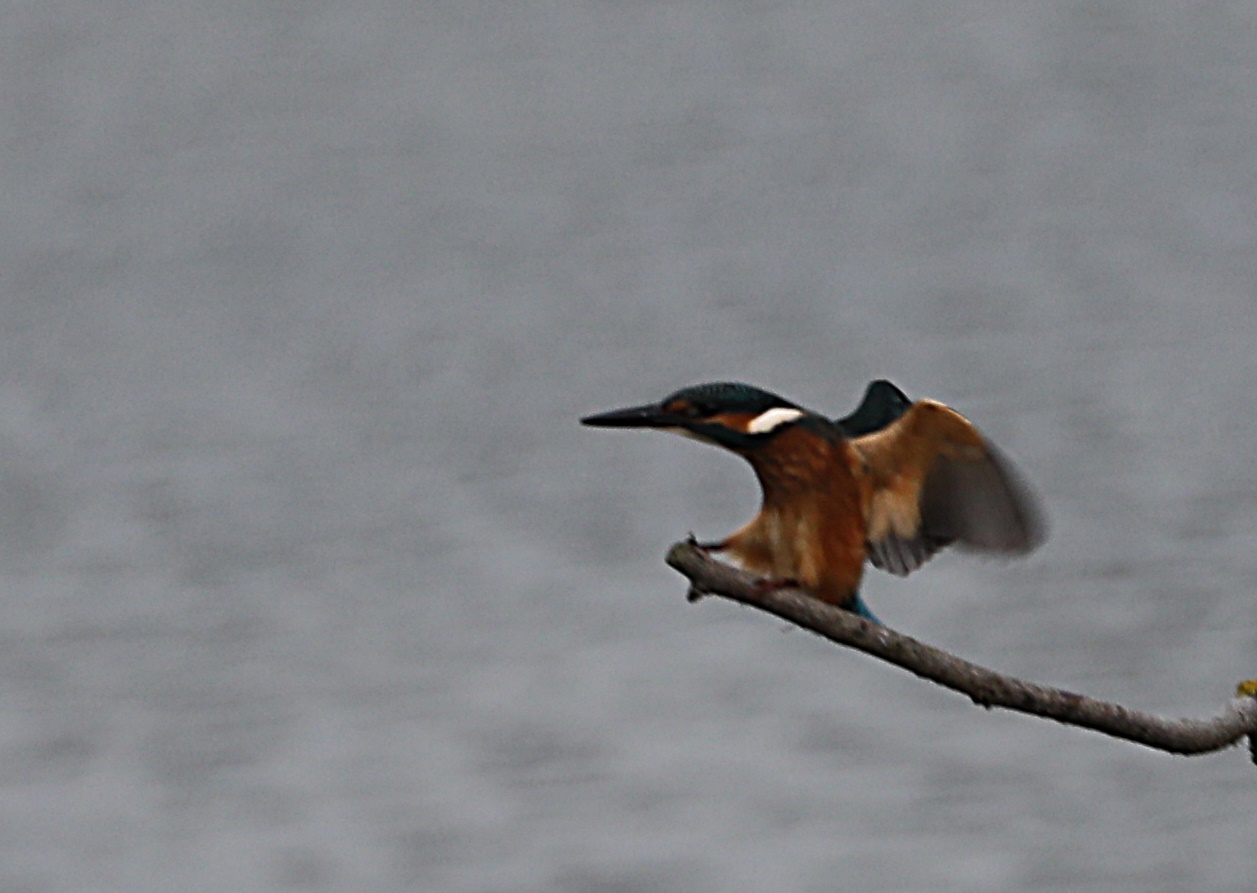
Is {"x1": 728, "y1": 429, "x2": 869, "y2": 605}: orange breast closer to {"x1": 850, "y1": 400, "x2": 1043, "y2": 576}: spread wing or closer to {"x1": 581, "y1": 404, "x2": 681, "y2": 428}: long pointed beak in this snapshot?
{"x1": 850, "y1": 400, "x2": 1043, "y2": 576}: spread wing

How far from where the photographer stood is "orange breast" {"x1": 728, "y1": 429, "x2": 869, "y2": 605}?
2275 millimetres

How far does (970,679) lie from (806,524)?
0.48 metres

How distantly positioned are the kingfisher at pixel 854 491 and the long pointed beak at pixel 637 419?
18 mm

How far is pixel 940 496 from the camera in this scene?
240cm

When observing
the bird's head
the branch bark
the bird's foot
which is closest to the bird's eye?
the bird's head

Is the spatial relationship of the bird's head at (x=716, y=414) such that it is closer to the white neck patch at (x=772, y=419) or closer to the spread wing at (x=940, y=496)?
the white neck patch at (x=772, y=419)

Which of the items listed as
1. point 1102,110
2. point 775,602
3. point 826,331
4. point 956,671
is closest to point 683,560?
point 775,602

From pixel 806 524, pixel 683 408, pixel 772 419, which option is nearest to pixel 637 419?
pixel 683 408

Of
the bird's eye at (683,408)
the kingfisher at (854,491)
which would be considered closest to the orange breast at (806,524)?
the kingfisher at (854,491)

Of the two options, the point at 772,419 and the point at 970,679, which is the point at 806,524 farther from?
A: the point at 970,679

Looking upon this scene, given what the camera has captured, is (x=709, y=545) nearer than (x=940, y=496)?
Yes

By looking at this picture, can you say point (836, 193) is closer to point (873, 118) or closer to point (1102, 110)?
point (873, 118)

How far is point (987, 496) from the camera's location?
7.86 feet

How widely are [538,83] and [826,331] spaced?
3.11 m
